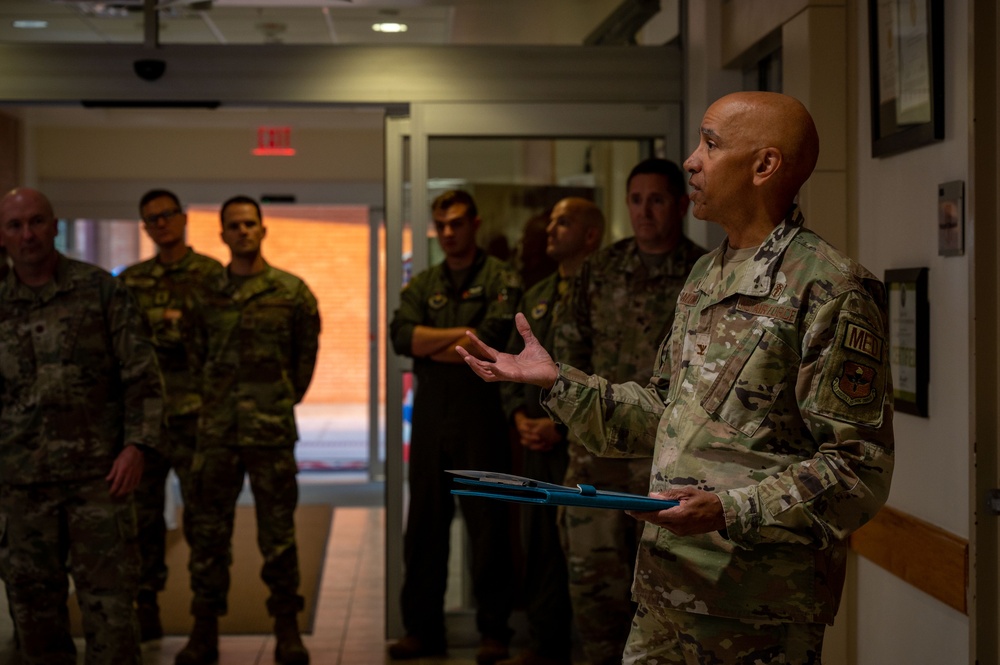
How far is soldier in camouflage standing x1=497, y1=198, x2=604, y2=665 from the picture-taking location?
3863 millimetres

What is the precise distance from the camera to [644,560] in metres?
1.90

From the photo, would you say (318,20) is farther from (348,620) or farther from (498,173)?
(348,620)

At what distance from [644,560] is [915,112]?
1.29 meters

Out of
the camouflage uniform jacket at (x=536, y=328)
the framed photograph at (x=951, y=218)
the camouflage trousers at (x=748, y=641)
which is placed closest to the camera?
the camouflage trousers at (x=748, y=641)

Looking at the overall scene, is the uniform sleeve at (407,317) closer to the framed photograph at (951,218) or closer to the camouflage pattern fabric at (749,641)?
the framed photograph at (951,218)

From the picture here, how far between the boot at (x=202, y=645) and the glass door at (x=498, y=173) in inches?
26.3

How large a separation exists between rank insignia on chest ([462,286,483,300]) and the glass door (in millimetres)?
318

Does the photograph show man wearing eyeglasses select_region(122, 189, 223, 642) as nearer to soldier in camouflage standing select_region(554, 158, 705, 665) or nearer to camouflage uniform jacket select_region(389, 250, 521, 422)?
camouflage uniform jacket select_region(389, 250, 521, 422)

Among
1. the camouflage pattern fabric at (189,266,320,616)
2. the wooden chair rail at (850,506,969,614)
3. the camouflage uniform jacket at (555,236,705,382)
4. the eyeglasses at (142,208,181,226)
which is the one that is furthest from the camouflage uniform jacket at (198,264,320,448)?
the wooden chair rail at (850,506,969,614)

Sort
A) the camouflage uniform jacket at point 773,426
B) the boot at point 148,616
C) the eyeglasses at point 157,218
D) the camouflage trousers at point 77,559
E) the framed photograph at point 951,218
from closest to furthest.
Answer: the camouflage uniform jacket at point 773,426 < the framed photograph at point 951,218 < the camouflage trousers at point 77,559 < the boot at point 148,616 < the eyeglasses at point 157,218

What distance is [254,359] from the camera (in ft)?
13.8

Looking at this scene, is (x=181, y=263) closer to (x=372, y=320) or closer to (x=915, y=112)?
(x=915, y=112)

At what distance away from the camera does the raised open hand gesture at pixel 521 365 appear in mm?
1894

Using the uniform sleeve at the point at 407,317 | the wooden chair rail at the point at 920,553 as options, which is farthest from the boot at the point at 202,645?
the wooden chair rail at the point at 920,553
